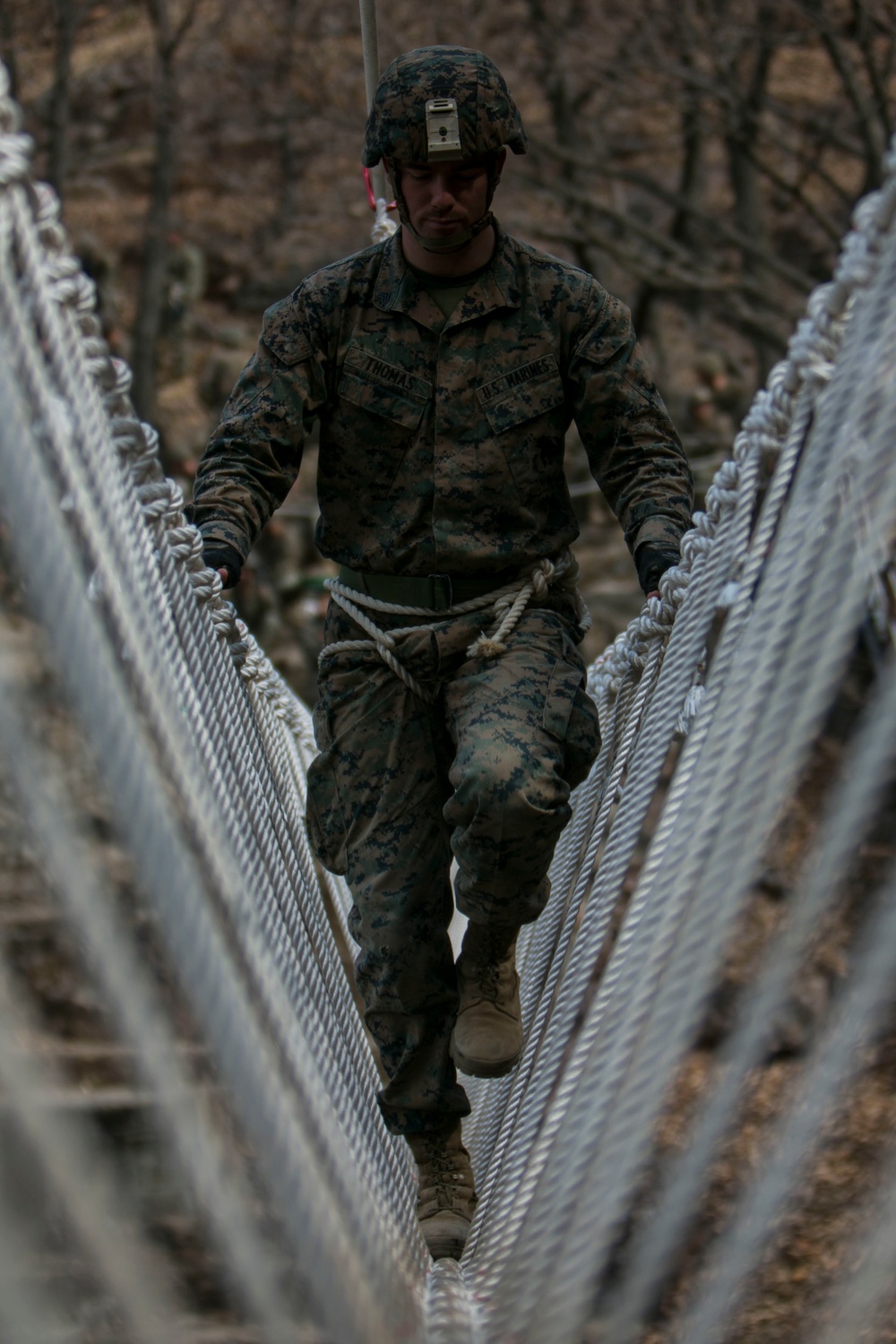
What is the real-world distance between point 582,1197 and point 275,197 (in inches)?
493

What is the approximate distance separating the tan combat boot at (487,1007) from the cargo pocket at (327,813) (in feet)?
0.71

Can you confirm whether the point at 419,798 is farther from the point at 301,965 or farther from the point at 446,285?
the point at 446,285

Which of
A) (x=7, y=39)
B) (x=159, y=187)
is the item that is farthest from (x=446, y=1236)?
(x=159, y=187)

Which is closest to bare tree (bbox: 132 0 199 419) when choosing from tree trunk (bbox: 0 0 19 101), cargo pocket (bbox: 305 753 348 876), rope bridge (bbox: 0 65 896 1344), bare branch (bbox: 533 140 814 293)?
tree trunk (bbox: 0 0 19 101)

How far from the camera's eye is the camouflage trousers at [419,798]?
2096mm

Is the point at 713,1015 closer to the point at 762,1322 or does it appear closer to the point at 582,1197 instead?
the point at 762,1322

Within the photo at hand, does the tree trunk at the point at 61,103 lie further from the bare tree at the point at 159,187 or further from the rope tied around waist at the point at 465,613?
the rope tied around waist at the point at 465,613

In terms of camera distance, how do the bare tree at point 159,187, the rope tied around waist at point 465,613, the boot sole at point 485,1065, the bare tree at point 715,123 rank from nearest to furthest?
the boot sole at point 485,1065 → the rope tied around waist at point 465,613 → the bare tree at point 715,123 → the bare tree at point 159,187

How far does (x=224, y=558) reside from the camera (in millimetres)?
2160

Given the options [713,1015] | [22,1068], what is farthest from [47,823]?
[713,1015]

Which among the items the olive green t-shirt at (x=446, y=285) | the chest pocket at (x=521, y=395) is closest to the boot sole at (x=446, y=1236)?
the chest pocket at (x=521, y=395)

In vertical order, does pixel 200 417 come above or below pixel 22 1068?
below

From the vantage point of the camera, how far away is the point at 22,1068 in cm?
121

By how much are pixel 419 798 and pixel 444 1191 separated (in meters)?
0.49
